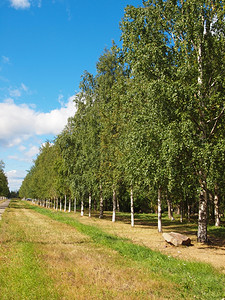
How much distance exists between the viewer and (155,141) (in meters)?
16.5

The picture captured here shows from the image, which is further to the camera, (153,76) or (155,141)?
(153,76)

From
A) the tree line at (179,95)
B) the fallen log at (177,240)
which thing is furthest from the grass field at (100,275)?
the tree line at (179,95)

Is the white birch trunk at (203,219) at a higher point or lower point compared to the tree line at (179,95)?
lower

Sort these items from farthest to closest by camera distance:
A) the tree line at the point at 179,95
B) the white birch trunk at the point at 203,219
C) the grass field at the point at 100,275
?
the white birch trunk at the point at 203,219 → the tree line at the point at 179,95 → the grass field at the point at 100,275

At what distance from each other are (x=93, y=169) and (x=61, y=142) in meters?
9.50

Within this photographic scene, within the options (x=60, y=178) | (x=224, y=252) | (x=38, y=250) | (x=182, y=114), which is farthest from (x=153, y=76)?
(x=60, y=178)

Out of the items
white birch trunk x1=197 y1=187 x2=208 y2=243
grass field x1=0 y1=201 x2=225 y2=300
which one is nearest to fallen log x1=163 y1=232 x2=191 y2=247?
white birch trunk x1=197 y1=187 x2=208 y2=243

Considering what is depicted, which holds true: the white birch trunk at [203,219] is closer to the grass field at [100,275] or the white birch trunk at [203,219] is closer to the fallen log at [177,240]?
the fallen log at [177,240]

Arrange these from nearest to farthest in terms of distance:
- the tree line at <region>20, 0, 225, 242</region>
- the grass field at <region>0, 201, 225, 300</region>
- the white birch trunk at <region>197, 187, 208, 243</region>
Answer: the grass field at <region>0, 201, 225, 300</region>
the tree line at <region>20, 0, 225, 242</region>
the white birch trunk at <region>197, 187, 208, 243</region>

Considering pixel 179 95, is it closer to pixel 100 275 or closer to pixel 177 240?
pixel 177 240

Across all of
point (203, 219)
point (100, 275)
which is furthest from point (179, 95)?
point (100, 275)

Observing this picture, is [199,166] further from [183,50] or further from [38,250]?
[38,250]

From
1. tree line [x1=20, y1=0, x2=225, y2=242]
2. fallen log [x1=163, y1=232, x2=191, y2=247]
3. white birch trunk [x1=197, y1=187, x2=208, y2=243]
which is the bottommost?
fallen log [x1=163, y1=232, x2=191, y2=247]

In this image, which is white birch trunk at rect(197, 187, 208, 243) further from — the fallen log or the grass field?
the grass field
